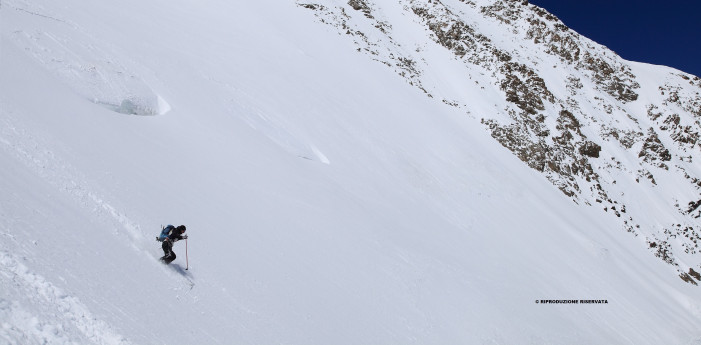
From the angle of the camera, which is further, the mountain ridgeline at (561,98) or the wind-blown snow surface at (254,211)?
the mountain ridgeline at (561,98)

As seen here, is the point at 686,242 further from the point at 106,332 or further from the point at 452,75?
the point at 106,332

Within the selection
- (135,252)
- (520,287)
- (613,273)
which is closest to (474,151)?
(613,273)

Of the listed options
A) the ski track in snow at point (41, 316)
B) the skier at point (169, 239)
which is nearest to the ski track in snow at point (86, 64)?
the skier at point (169, 239)

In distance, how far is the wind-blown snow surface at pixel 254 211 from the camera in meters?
7.05

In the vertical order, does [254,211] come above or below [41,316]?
above

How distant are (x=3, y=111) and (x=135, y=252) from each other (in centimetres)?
485

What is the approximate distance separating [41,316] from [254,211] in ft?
22.6

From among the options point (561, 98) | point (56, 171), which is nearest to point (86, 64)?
point (56, 171)

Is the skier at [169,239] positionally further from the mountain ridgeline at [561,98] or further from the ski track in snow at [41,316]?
the mountain ridgeline at [561,98]

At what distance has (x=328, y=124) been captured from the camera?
898 inches

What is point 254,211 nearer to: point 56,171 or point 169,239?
point 169,239

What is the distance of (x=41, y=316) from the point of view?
17.5 feet

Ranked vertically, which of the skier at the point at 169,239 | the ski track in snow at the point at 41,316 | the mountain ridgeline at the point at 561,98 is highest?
the mountain ridgeline at the point at 561,98

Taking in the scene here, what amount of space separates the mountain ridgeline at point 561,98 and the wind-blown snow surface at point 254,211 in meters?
6.96
